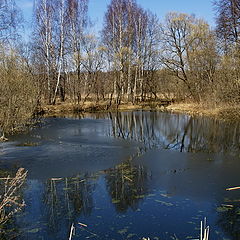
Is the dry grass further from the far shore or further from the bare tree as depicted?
the bare tree

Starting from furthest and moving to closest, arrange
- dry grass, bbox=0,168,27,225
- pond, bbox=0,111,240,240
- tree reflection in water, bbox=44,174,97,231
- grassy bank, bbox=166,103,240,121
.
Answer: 1. grassy bank, bbox=166,103,240,121
2. tree reflection in water, bbox=44,174,97,231
3. pond, bbox=0,111,240,240
4. dry grass, bbox=0,168,27,225

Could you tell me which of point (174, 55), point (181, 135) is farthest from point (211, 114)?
point (174, 55)

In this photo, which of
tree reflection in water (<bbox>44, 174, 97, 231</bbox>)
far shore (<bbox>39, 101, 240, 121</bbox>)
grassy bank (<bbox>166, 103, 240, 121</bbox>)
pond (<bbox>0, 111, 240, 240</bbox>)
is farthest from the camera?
far shore (<bbox>39, 101, 240, 121</bbox>)

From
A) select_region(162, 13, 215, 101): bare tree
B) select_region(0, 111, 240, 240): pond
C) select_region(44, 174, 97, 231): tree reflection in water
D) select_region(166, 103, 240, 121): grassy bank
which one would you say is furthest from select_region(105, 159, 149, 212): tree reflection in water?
select_region(162, 13, 215, 101): bare tree

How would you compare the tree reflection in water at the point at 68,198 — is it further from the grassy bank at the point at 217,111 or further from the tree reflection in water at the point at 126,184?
the grassy bank at the point at 217,111

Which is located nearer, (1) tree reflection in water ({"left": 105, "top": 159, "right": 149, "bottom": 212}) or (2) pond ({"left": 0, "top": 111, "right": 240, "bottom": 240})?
(2) pond ({"left": 0, "top": 111, "right": 240, "bottom": 240})

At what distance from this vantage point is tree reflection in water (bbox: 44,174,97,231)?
470 centimetres

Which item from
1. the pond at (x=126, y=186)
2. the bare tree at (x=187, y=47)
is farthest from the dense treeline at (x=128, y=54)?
the pond at (x=126, y=186)

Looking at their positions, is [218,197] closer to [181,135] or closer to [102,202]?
[102,202]

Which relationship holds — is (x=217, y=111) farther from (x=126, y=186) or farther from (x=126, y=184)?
(x=126, y=186)

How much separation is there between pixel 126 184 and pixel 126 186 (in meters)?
0.11

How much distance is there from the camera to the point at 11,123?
12797 mm

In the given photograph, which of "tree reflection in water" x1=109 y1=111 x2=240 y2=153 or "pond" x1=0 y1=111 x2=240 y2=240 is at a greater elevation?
"tree reflection in water" x1=109 y1=111 x2=240 y2=153

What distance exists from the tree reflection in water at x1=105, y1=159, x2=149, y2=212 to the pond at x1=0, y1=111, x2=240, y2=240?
19mm
